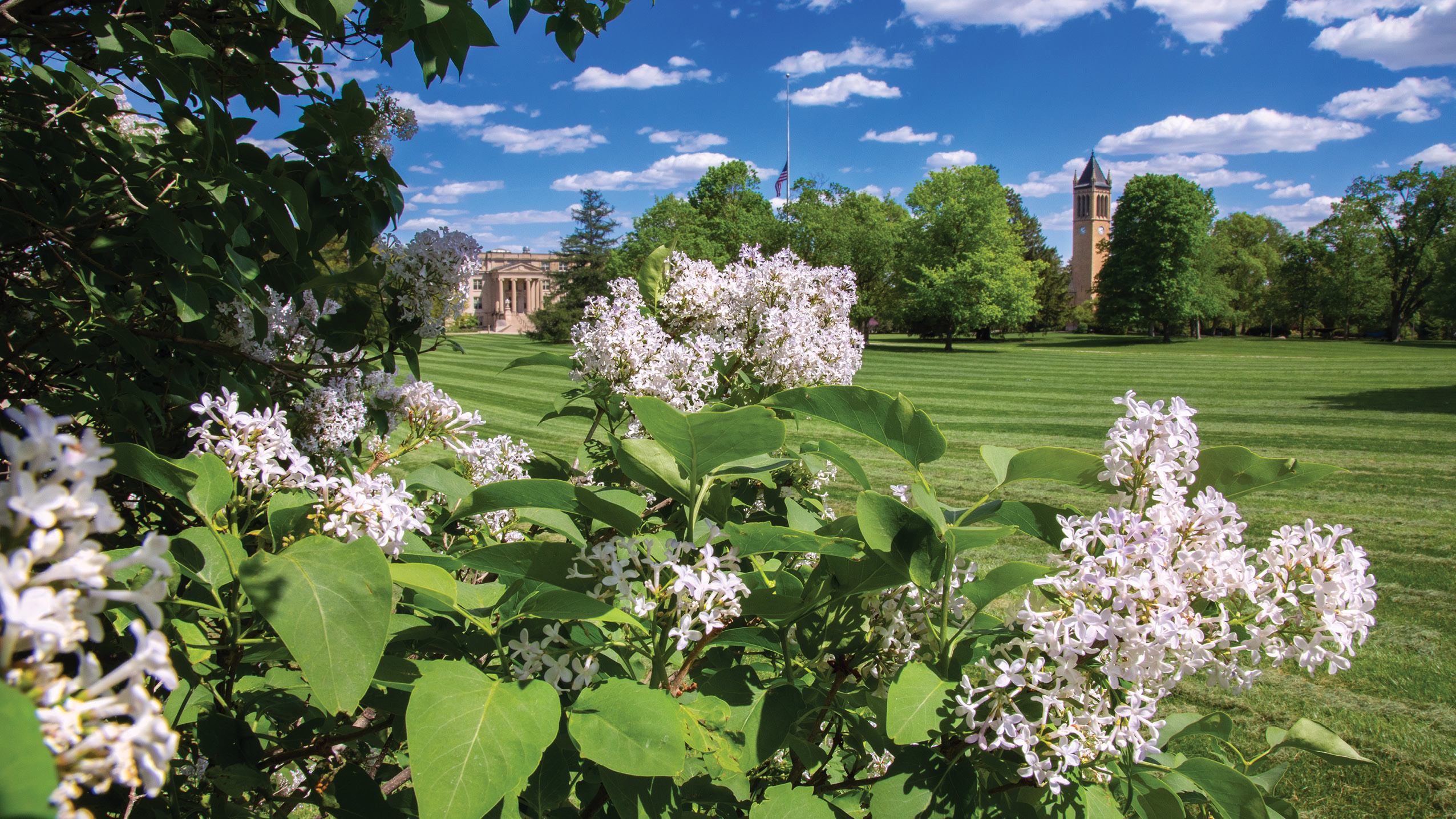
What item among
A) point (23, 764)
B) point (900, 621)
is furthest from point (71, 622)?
point (900, 621)

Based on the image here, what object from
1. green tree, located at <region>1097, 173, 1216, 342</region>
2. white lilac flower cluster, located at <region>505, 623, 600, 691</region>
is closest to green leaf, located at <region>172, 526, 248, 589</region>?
white lilac flower cluster, located at <region>505, 623, 600, 691</region>

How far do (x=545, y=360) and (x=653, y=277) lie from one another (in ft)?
2.13

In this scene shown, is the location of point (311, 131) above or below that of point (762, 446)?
above

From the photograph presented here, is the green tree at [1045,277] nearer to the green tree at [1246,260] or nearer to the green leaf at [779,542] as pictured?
the green tree at [1246,260]

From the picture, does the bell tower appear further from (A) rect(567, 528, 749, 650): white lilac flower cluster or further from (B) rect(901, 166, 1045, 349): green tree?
(A) rect(567, 528, 749, 650): white lilac flower cluster

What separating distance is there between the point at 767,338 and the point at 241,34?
192 cm

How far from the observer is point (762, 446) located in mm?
1065

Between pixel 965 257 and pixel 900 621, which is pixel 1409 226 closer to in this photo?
pixel 965 257

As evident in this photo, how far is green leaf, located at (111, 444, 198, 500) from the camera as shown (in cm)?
98

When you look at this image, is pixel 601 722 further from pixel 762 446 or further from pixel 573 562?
pixel 762 446

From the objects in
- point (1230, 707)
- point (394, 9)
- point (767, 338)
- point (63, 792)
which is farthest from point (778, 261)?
point (1230, 707)

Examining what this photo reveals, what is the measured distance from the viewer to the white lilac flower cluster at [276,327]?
2184 mm

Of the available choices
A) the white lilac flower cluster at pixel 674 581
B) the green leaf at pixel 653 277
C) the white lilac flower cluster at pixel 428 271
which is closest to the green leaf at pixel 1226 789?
the white lilac flower cluster at pixel 674 581

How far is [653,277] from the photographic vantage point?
2.76 metres
